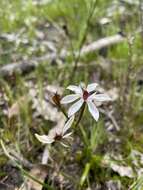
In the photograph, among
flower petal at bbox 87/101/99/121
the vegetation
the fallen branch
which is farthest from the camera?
the fallen branch

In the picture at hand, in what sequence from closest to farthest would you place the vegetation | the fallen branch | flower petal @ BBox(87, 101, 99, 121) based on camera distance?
flower petal @ BBox(87, 101, 99, 121), the vegetation, the fallen branch

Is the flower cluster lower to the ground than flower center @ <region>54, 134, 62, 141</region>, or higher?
higher

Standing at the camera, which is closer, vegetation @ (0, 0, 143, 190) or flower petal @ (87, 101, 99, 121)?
flower petal @ (87, 101, 99, 121)

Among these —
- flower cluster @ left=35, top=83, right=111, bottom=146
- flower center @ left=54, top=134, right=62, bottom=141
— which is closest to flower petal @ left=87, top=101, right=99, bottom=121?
flower cluster @ left=35, top=83, right=111, bottom=146

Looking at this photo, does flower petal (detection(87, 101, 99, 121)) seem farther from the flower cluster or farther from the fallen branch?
the fallen branch

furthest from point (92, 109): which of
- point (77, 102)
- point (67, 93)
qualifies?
point (67, 93)

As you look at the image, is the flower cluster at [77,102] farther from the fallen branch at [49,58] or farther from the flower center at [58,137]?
the fallen branch at [49,58]

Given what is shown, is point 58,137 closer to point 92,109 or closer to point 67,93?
point 92,109

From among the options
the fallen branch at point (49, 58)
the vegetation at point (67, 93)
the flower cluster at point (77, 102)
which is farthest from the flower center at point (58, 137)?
the fallen branch at point (49, 58)

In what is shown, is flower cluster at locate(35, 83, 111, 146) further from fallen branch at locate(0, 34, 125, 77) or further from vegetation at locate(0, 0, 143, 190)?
fallen branch at locate(0, 34, 125, 77)

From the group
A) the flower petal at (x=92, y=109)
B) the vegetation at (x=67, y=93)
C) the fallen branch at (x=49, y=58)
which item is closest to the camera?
the flower petal at (x=92, y=109)
